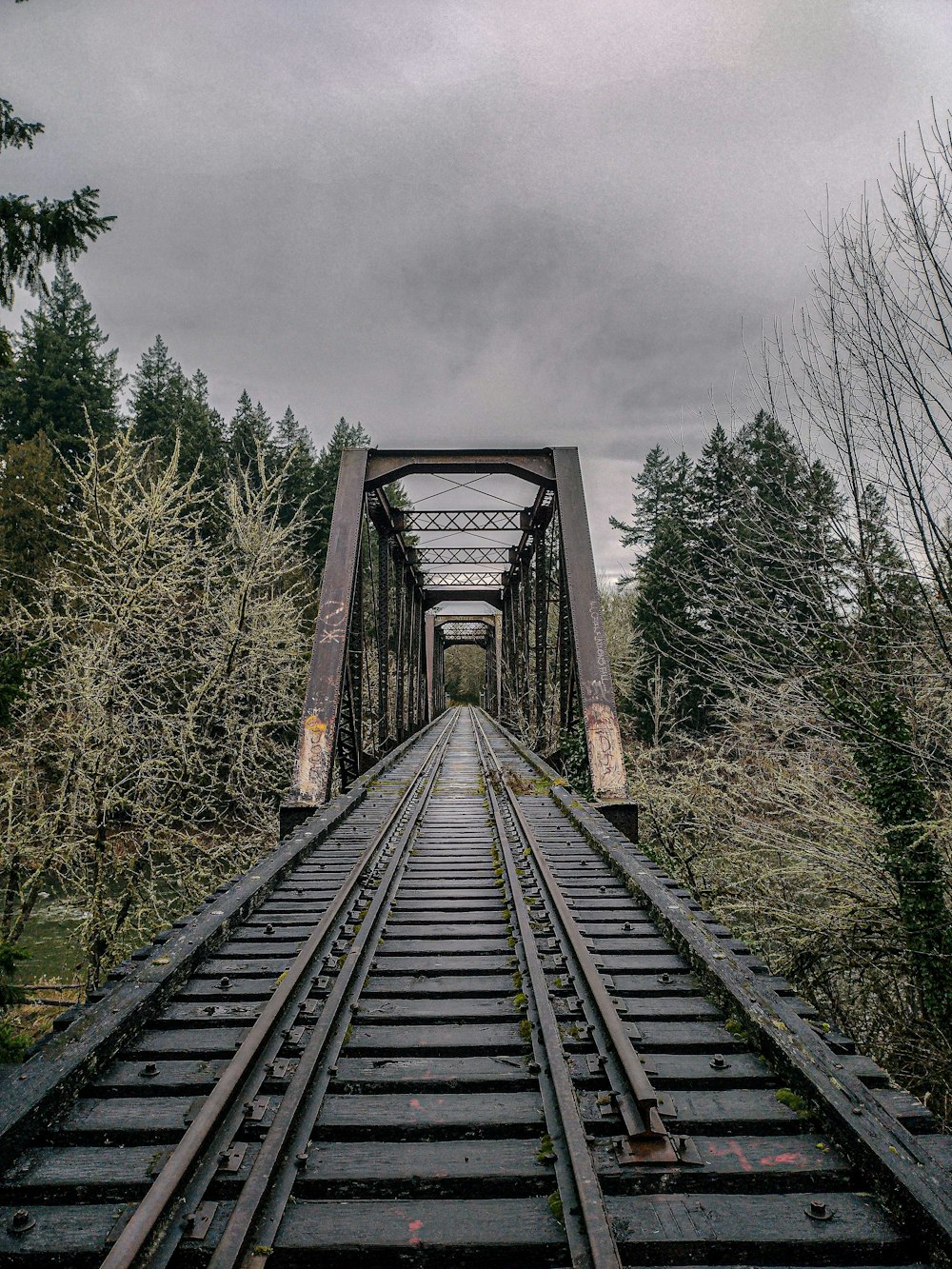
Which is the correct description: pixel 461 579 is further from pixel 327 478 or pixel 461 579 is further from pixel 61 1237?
pixel 61 1237

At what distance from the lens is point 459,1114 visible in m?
2.33

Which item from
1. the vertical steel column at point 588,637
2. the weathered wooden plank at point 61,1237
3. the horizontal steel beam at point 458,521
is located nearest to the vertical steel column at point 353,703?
the vertical steel column at point 588,637

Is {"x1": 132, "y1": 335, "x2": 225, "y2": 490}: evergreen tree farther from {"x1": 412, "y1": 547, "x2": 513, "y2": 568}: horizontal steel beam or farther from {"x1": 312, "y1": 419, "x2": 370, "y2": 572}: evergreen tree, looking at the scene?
{"x1": 412, "y1": 547, "x2": 513, "y2": 568}: horizontal steel beam

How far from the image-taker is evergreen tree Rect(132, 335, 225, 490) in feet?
87.4

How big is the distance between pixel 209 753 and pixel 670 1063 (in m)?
8.74

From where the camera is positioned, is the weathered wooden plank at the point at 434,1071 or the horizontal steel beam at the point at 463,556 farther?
the horizontal steel beam at the point at 463,556

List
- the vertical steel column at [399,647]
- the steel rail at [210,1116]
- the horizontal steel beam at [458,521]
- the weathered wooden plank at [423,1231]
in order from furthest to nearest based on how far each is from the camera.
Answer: the vertical steel column at [399,647] < the horizontal steel beam at [458,521] < the weathered wooden plank at [423,1231] < the steel rail at [210,1116]

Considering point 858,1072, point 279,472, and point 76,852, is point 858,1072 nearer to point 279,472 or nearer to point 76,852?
point 76,852

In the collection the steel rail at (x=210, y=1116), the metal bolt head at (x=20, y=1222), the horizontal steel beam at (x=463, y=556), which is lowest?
the metal bolt head at (x=20, y=1222)

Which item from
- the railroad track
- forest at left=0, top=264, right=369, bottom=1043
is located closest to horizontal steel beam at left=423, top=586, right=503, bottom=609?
forest at left=0, top=264, right=369, bottom=1043

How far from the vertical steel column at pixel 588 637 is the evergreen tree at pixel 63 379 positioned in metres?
22.5

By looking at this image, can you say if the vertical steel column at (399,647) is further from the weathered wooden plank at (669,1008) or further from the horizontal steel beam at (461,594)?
the weathered wooden plank at (669,1008)

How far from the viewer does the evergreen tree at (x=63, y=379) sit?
1047 inches

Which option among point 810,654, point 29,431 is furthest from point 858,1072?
point 29,431
